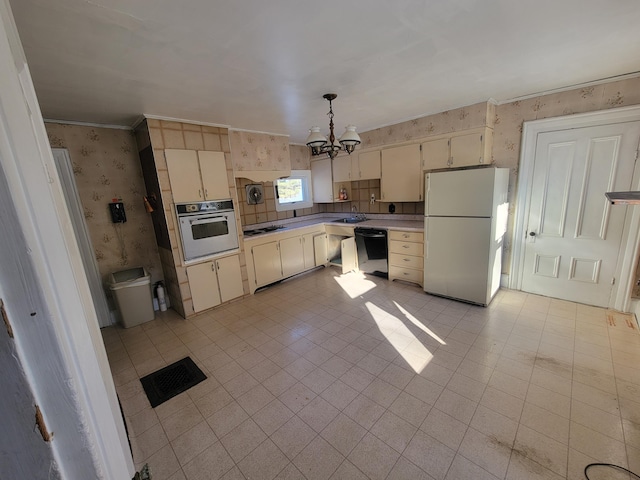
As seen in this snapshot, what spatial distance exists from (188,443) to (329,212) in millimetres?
4253

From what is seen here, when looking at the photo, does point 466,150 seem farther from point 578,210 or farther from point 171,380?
point 171,380

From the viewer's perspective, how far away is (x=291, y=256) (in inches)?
165

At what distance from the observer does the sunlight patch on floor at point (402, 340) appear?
7.30 feet

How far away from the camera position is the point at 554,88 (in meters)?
2.71

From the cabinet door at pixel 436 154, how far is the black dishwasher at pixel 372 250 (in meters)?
1.09

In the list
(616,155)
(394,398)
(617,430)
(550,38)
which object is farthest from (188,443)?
(616,155)

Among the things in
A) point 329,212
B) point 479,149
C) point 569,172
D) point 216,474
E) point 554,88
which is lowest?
point 216,474

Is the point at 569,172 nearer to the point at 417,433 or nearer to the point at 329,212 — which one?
the point at 417,433

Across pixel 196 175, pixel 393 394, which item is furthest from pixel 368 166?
pixel 393 394

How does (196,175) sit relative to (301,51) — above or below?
below

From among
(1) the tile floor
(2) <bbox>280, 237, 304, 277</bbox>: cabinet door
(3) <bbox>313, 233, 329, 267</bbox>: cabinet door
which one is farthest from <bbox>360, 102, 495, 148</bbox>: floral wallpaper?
(1) the tile floor

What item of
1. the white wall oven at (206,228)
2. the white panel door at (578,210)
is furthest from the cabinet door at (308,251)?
the white panel door at (578,210)

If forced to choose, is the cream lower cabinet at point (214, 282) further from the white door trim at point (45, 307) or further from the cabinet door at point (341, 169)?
the white door trim at point (45, 307)

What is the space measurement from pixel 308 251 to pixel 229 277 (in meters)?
1.41
